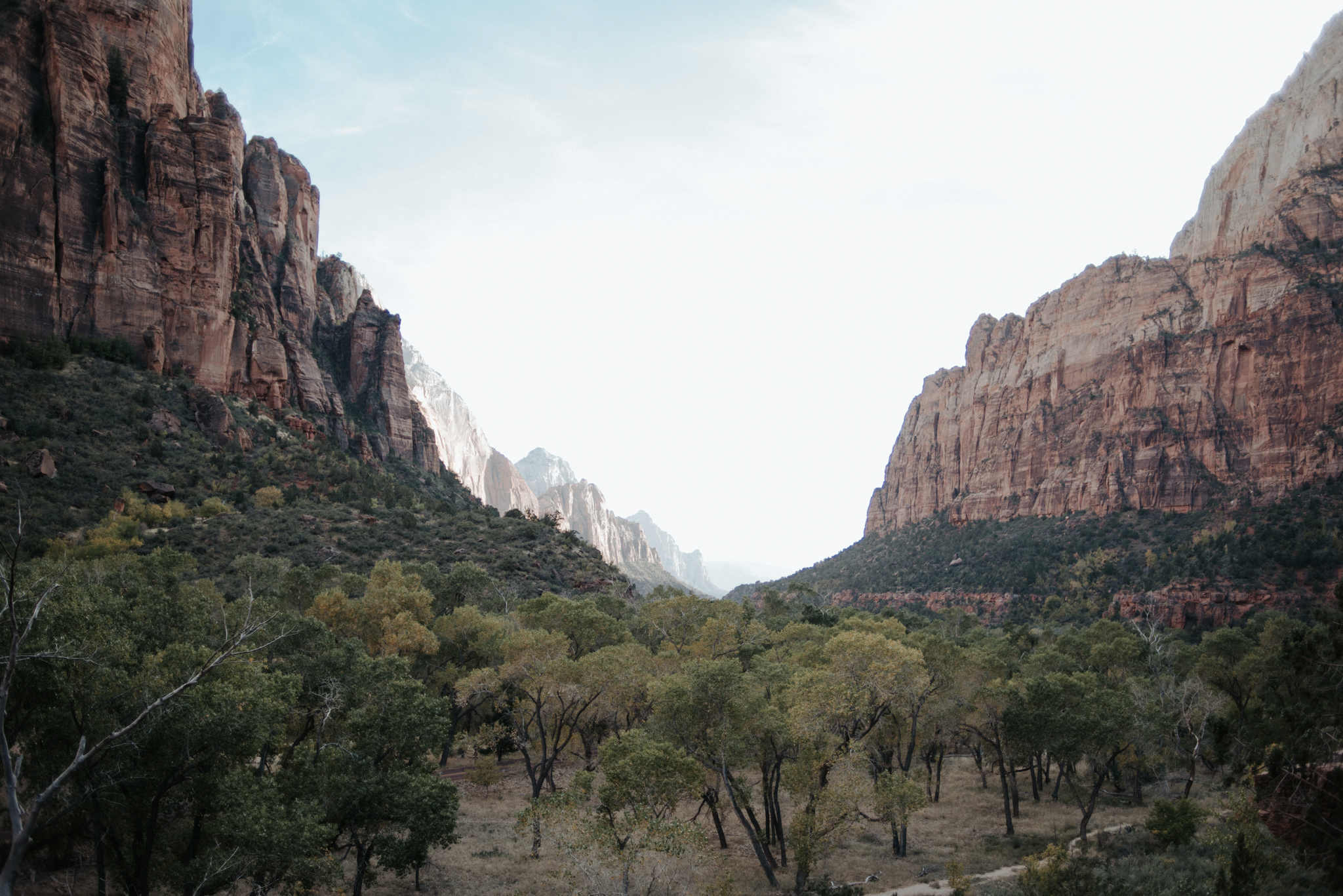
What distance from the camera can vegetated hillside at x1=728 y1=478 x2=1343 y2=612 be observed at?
5972 cm

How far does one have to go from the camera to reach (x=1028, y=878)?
1593 centimetres

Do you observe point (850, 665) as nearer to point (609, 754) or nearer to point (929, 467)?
point (609, 754)

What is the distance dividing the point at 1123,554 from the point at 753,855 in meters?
73.5

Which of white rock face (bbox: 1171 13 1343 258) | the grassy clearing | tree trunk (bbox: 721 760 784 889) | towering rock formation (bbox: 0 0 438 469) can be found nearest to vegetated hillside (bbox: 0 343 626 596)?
towering rock formation (bbox: 0 0 438 469)

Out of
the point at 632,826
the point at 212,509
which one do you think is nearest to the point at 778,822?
the point at 632,826

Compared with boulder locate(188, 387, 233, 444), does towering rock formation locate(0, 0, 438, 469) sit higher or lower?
higher

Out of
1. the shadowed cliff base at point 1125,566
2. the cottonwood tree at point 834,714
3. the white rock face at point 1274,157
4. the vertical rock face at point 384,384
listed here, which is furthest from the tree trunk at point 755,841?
the white rock face at point 1274,157

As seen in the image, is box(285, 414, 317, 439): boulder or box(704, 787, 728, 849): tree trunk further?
box(285, 414, 317, 439): boulder

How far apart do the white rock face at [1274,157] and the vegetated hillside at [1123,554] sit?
4061cm

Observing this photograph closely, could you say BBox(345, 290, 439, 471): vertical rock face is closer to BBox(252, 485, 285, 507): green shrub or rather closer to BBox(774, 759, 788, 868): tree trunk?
BBox(252, 485, 285, 507): green shrub

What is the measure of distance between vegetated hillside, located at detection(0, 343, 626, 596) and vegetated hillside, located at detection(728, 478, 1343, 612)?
180 feet

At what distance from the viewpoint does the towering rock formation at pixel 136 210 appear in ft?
185

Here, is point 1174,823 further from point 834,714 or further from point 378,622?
point 378,622

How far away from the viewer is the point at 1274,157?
317 ft
